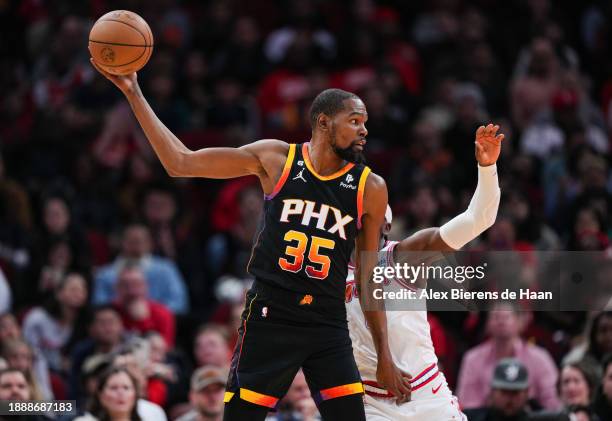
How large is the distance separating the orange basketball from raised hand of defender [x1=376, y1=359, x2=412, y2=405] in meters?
2.12

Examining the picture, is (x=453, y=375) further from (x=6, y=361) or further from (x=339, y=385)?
(x=339, y=385)

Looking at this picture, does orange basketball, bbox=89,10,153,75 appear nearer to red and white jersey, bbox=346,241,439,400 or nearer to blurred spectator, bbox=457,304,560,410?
red and white jersey, bbox=346,241,439,400

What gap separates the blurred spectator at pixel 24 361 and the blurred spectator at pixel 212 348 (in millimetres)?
1401

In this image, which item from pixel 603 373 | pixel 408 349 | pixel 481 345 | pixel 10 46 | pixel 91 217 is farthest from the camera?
pixel 10 46

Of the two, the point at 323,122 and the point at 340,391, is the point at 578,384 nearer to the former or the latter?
the point at 340,391

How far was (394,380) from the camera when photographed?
6434mm

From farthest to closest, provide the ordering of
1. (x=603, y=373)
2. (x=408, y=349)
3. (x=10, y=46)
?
1. (x=10, y=46)
2. (x=603, y=373)
3. (x=408, y=349)

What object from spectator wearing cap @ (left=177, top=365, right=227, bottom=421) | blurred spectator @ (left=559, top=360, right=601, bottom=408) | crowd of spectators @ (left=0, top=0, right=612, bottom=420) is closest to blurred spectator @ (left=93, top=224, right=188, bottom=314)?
crowd of spectators @ (left=0, top=0, right=612, bottom=420)

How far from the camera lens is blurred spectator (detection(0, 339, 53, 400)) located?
30.7ft

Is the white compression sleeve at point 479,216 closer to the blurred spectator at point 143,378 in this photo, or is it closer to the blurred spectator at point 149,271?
the blurred spectator at point 143,378

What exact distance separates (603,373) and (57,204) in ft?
20.5

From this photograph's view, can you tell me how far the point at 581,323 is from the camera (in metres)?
10.6

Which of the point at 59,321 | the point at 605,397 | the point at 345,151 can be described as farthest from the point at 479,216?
the point at 59,321

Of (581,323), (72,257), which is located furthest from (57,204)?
(581,323)
